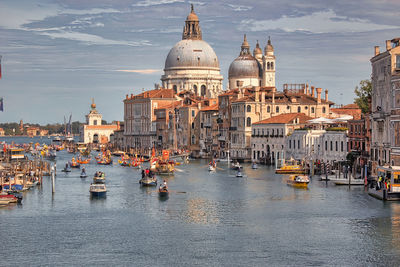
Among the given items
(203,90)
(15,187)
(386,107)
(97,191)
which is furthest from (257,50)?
(97,191)

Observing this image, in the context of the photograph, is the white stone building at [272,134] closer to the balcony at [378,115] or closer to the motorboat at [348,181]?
the motorboat at [348,181]

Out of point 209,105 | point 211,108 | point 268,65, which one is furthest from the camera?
point 268,65

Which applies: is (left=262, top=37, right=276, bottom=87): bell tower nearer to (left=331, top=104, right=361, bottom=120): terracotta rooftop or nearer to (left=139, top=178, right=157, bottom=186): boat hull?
(left=331, top=104, right=361, bottom=120): terracotta rooftop

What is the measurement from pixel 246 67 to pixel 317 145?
2462 inches

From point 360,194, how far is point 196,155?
208 ft

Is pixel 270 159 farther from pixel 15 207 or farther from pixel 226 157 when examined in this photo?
pixel 15 207

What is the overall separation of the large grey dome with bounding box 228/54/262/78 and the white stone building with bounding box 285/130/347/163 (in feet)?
175

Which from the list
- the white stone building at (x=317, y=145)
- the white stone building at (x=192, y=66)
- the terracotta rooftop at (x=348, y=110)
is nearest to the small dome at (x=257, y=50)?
the white stone building at (x=192, y=66)

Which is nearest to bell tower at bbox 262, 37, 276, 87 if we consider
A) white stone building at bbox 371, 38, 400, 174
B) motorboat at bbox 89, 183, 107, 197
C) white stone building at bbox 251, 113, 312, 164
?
white stone building at bbox 251, 113, 312, 164

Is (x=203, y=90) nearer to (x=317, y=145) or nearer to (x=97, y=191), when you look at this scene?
(x=317, y=145)

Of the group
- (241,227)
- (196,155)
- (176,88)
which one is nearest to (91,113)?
(176,88)

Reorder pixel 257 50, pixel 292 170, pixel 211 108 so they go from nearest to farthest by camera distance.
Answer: pixel 292 170, pixel 211 108, pixel 257 50

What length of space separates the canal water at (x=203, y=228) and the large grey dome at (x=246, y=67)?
263ft

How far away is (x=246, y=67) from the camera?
13812 centimetres
